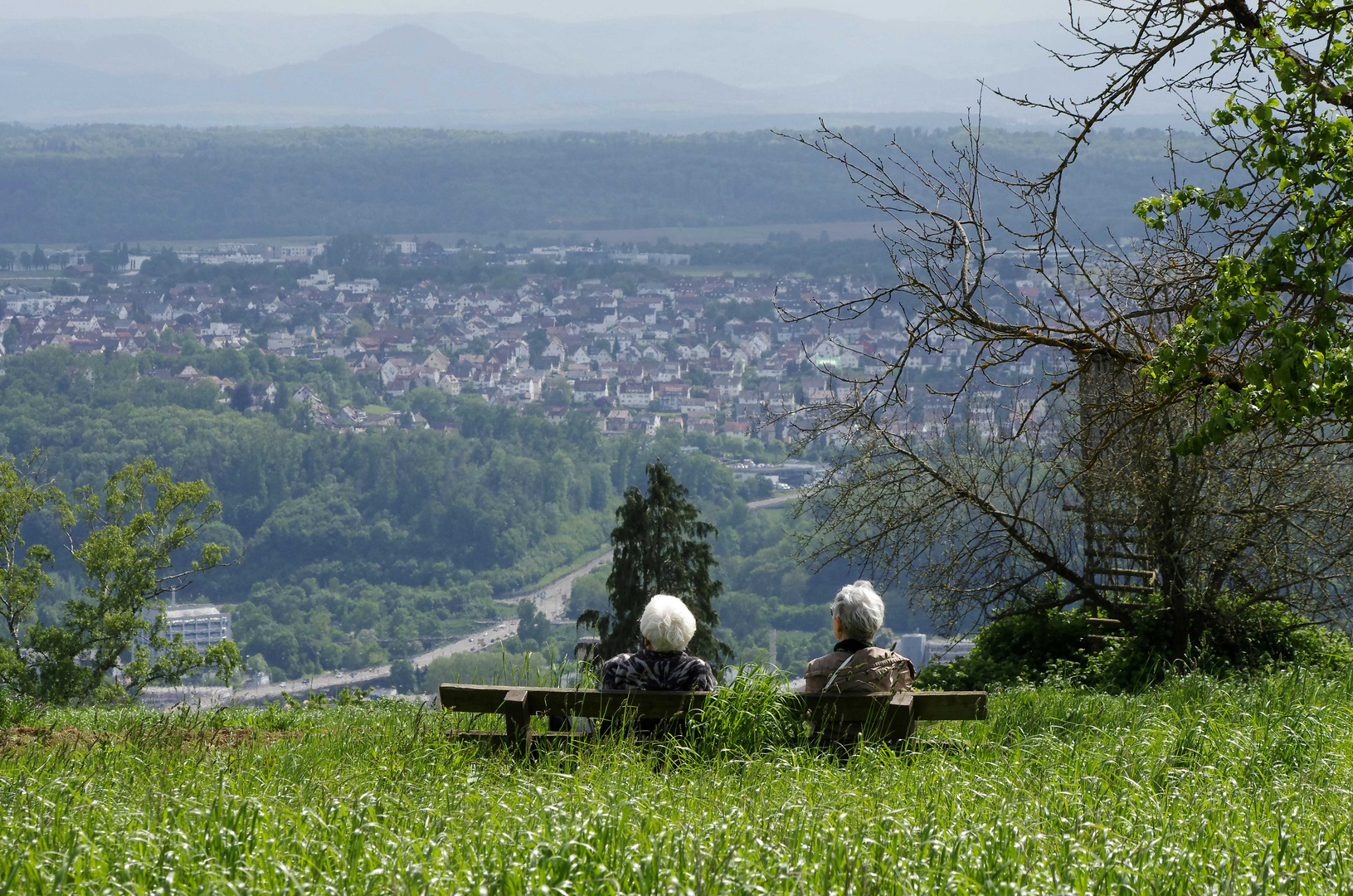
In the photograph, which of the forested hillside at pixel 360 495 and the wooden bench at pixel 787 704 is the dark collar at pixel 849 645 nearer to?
the wooden bench at pixel 787 704

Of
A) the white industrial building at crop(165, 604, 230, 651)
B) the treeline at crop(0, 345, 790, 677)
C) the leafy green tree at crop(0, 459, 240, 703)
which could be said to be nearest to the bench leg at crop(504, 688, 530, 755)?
the leafy green tree at crop(0, 459, 240, 703)

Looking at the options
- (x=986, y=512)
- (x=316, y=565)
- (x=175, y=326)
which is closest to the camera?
(x=986, y=512)

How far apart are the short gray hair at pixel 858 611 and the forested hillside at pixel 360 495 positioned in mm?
85843

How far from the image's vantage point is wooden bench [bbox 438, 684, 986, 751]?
3992mm

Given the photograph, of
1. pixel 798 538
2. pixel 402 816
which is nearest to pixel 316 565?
pixel 798 538

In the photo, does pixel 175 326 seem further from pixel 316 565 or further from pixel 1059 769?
pixel 1059 769

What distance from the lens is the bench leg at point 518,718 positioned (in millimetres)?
4043

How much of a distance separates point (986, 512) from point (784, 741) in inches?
219

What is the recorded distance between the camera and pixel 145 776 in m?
3.45

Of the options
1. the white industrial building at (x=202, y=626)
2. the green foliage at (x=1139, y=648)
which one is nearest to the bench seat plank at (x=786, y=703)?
the green foliage at (x=1139, y=648)

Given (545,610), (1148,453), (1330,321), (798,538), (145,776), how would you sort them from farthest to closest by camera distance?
1. (545,610)
2. (798,538)
3. (1148,453)
4. (1330,321)
5. (145,776)

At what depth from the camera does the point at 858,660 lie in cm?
437

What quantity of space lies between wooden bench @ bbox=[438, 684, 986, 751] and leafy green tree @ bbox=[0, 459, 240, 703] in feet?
58.8

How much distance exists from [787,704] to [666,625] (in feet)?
1.77
